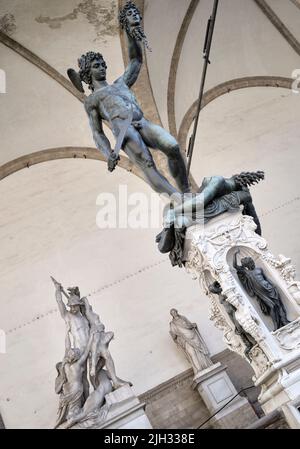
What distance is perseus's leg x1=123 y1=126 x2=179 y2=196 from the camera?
3.35 m

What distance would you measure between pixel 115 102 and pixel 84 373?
10.4 feet

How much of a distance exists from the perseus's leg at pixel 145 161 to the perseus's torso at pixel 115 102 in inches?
5.4

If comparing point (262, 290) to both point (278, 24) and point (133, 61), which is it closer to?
point (133, 61)

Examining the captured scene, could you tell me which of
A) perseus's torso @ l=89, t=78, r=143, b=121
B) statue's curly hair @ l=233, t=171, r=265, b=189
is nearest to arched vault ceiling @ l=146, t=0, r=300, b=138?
perseus's torso @ l=89, t=78, r=143, b=121

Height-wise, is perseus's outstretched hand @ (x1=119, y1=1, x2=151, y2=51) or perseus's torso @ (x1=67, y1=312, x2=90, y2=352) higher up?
perseus's outstretched hand @ (x1=119, y1=1, x2=151, y2=51)

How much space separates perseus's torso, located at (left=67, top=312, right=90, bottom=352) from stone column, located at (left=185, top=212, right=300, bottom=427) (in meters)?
2.52

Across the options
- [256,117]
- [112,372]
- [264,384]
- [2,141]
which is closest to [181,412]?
[112,372]

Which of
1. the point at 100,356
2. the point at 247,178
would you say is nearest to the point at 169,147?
the point at 247,178

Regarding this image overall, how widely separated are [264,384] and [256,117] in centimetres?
900

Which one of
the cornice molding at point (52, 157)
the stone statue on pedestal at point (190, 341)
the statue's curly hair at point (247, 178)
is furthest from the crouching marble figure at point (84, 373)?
the cornice molding at point (52, 157)

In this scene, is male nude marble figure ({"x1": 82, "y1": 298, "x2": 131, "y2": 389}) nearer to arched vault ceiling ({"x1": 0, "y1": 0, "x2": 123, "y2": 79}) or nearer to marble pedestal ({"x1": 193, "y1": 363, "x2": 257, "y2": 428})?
marble pedestal ({"x1": 193, "y1": 363, "x2": 257, "y2": 428})

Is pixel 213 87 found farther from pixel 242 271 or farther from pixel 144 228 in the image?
pixel 242 271

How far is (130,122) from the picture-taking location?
10.8 feet

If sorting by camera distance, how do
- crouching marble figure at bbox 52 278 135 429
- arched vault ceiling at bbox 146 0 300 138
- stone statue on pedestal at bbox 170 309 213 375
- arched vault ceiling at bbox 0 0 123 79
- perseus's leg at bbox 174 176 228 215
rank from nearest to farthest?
perseus's leg at bbox 174 176 228 215 < crouching marble figure at bbox 52 278 135 429 < stone statue on pedestal at bbox 170 309 213 375 < arched vault ceiling at bbox 0 0 123 79 < arched vault ceiling at bbox 146 0 300 138
